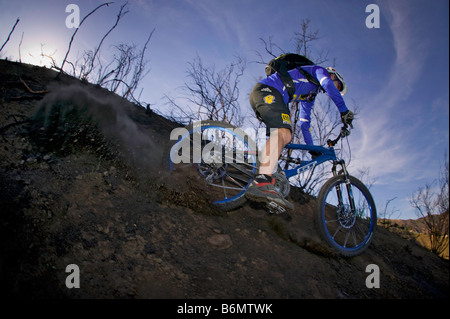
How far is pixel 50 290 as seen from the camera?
59.9 inches

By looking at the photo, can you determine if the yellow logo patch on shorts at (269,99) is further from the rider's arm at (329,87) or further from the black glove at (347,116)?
the black glove at (347,116)

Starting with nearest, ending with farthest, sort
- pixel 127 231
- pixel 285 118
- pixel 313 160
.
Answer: pixel 127 231, pixel 285 118, pixel 313 160

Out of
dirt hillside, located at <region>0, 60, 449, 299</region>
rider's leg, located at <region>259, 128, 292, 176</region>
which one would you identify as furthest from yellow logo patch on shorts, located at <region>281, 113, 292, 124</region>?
dirt hillside, located at <region>0, 60, 449, 299</region>

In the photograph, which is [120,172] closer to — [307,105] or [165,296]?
[165,296]

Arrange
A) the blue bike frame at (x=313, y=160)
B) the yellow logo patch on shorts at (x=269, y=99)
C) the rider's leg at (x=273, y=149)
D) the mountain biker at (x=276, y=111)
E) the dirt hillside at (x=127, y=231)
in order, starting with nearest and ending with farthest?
1. the dirt hillside at (x=127, y=231)
2. the mountain biker at (x=276, y=111)
3. the rider's leg at (x=273, y=149)
4. the yellow logo patch on shorts at (x=269, y=99)
5. the blue bike frame at (x=313, y=160)

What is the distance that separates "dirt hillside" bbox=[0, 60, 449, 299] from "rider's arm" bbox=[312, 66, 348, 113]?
1826mm

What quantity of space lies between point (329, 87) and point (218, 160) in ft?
6.02

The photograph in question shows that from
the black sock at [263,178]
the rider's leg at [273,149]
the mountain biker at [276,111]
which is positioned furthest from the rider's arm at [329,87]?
the black sock at [263,178]

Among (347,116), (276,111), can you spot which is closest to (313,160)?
(347,116)

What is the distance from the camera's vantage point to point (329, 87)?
122 inches

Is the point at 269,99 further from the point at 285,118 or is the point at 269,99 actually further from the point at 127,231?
the point at 127,231

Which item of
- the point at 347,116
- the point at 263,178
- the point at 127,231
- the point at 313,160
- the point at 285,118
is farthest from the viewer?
the point at 313,160

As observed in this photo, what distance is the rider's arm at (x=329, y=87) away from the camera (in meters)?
3.10

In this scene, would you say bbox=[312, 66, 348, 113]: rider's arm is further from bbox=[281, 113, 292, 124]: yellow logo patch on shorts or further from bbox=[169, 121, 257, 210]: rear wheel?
bbox=[169, 121, 257, 210]: rear wheel
